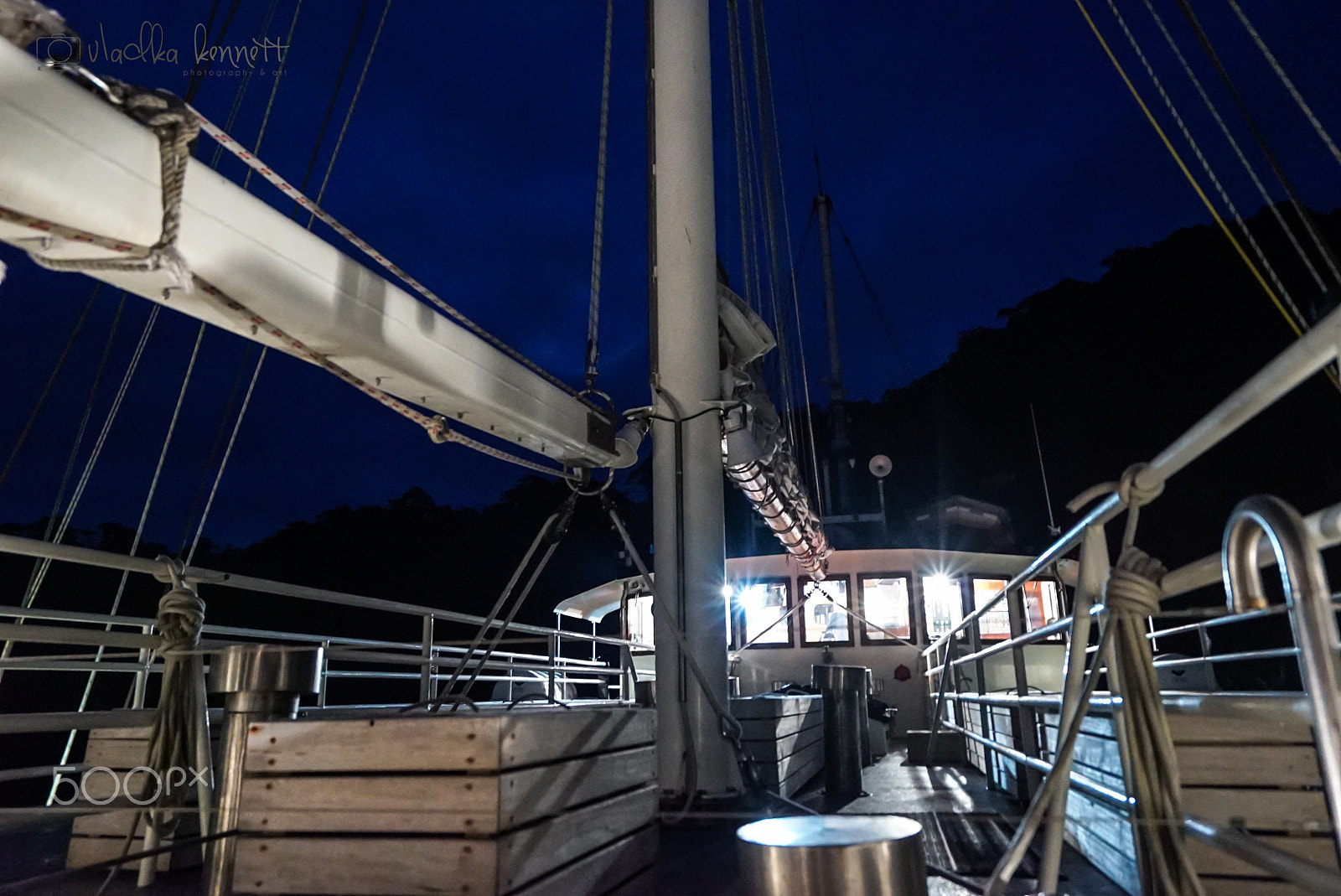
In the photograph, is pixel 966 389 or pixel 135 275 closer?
pixel 135 275

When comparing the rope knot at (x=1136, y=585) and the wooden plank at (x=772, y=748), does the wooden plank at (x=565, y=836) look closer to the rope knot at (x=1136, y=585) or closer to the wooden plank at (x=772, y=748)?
the rope knot at (x=1136, y=585)

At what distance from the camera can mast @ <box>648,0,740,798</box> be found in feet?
Result: 12.8

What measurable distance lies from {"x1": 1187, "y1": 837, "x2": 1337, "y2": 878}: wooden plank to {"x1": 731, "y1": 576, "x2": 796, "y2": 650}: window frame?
30.5ft

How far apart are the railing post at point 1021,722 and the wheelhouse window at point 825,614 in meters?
6.91

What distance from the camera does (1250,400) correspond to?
1.19 metres

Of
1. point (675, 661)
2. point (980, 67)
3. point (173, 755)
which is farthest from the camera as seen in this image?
point (980, 67)

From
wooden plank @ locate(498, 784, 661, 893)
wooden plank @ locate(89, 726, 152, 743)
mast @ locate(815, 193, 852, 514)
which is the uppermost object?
mast @ locate(815, 193, 852, 514)

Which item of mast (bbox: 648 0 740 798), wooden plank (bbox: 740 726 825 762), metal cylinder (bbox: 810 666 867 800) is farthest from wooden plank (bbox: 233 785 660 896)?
metal cylinder (bbox: 810 666 867 800)

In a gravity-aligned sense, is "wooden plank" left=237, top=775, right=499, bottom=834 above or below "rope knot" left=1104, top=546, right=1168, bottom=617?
below

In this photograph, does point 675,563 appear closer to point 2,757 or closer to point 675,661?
point 675,661

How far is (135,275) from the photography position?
1610 mm

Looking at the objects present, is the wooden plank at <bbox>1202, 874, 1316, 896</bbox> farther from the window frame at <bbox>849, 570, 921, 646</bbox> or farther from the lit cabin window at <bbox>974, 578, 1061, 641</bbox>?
the lit cabin window at <bbox>974, 578, 1061, 641</bbox>

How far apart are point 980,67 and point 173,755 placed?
6550 centimetres

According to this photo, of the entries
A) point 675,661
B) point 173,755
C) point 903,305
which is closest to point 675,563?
point 675,661
